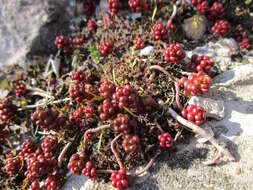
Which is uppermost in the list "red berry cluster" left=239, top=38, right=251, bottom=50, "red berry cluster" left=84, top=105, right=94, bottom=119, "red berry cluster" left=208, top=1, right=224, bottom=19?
"red berry cluster" left=208, top=1, right=224, bottom=19

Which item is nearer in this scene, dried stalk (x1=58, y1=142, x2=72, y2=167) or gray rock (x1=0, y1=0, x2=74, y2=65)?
dried stalk (x1=58, y1=142, x2=72, y2=167)

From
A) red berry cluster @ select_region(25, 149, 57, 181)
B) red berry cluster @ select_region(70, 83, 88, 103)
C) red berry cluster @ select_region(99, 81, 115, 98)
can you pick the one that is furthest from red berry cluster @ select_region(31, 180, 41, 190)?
red berry cluster @ select_region(99, 81, 115, 98)

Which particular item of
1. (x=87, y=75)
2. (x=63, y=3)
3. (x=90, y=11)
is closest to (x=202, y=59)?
(x=87, y=75)

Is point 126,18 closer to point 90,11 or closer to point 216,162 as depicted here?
point 90,11

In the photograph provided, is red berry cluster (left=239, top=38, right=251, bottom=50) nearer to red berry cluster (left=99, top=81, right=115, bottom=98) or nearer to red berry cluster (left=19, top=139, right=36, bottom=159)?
red berry cluster (left=99, top=81, right=115, bottom=98)

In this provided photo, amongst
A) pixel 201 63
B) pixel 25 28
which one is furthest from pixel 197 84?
pixel 25 28

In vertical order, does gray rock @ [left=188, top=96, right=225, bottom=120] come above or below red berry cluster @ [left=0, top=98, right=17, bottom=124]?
above
